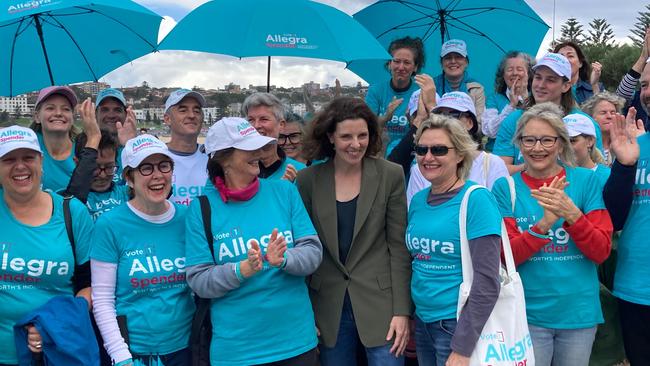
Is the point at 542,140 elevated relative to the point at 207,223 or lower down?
elevated

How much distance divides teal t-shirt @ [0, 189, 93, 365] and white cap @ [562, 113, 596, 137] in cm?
353

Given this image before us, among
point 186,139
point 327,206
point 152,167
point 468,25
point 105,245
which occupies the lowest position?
point 105,245

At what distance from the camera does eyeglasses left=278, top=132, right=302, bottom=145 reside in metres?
4.65

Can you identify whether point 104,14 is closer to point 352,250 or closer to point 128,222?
point 128,222

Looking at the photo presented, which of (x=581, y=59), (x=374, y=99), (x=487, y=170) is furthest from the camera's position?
(x=374, y=99)

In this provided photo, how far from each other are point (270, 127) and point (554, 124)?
1.94m

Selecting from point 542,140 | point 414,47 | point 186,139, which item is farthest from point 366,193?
point 414,47

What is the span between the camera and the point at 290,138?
4668 millimetres

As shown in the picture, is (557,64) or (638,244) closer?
(638,244)

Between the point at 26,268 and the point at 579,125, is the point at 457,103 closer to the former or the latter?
the point at 579,125

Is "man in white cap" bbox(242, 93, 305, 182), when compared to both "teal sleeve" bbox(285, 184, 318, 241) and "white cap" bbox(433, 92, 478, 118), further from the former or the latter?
"white cap" bbox(433, 92, 478, 118)

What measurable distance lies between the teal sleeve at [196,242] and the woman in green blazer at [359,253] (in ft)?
2.44

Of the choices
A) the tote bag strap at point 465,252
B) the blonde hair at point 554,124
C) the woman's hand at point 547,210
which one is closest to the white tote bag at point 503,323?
the tote bag strap at point 465,252

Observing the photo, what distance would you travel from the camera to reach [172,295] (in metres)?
3.33
